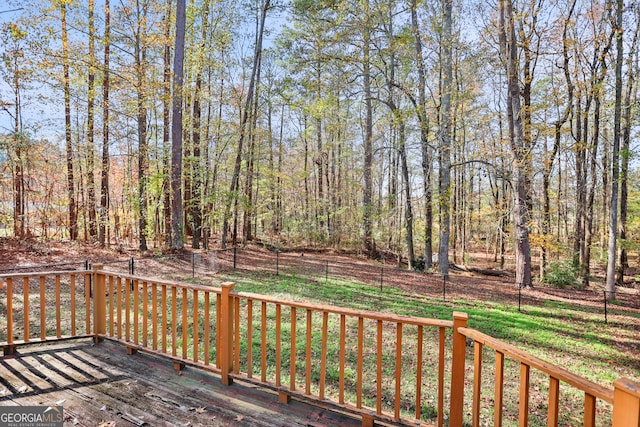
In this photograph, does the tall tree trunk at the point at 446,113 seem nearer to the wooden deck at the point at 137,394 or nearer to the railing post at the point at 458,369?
the railing post at the point at 458,369

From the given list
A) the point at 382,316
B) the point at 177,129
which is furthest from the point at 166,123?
the point at 382,316

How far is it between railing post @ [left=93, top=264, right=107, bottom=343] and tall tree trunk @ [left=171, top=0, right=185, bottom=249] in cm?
646

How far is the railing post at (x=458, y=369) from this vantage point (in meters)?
2.01

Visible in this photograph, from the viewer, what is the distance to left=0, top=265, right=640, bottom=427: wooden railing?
1.72 meters

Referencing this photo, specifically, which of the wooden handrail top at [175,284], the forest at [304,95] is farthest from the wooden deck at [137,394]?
the forest at [304,95]

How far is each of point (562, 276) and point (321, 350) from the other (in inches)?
404

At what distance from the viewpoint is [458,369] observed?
2.01 metres

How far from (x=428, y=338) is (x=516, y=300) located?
4.11 m

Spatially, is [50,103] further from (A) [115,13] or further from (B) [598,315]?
(B) [598,315]

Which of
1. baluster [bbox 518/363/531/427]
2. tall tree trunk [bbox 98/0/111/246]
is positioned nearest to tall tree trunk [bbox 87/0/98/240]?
tall tree trunk [bbox 98/0/111/246]

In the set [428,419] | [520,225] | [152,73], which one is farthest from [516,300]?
[152,73]

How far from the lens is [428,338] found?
16.4ft

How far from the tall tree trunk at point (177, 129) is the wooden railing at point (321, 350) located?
3.84 meters

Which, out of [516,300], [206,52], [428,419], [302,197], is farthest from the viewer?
[302,197]
